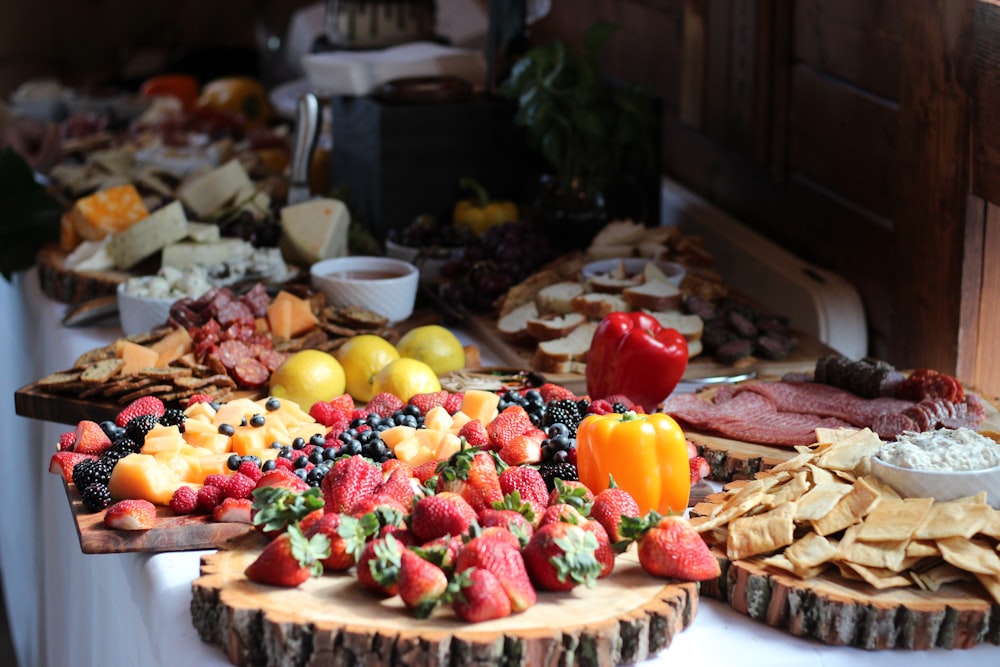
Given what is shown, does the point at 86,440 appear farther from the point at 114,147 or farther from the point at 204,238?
the point at 114,147

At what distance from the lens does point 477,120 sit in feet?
8.76

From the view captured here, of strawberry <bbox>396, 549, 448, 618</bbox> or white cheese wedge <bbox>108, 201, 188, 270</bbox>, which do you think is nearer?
strawberry <bbox>396, 549, 448, 618</bbox>

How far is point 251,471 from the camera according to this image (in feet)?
4.44

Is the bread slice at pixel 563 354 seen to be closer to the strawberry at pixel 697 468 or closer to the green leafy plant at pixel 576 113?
the strawberry at pixel 697 468

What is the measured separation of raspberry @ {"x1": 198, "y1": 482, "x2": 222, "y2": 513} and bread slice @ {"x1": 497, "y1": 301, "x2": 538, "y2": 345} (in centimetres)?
84

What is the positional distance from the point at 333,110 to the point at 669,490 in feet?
5.47

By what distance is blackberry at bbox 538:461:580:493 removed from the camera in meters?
1.35

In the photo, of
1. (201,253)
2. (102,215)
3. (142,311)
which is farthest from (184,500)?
(102,215)

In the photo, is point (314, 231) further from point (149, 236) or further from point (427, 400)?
point (427, 400)

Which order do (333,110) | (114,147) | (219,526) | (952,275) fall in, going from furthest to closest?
(114,147), (333,110), (952,275), (219,526)

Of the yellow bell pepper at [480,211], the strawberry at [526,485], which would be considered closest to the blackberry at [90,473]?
the strawberry at [526,485]

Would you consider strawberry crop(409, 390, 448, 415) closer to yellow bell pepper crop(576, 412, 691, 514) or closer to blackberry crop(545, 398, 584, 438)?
blackberry crop(545, 398, 584, 438)

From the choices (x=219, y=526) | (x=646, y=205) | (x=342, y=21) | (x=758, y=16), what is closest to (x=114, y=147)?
(x=342, y=21)

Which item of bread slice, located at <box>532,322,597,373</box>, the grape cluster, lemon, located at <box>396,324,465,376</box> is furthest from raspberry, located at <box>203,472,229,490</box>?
the grape cluster
